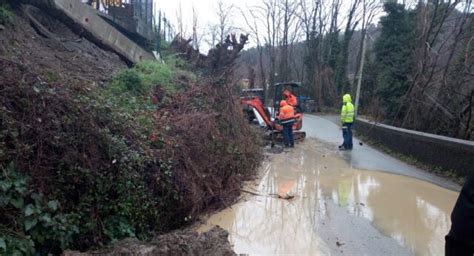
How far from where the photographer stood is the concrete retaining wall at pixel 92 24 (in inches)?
337

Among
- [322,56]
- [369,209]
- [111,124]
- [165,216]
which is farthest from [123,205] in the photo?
[322,56]

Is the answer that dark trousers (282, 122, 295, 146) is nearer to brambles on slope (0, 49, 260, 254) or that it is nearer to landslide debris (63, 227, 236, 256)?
brambles on slope (0, 49, 260, 254)

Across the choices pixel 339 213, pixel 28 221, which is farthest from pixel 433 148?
pixel 28 221

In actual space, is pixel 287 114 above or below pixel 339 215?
above

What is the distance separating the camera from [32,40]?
7.75 m

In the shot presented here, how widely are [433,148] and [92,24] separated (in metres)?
10.1

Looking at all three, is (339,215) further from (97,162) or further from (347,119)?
(347,119)

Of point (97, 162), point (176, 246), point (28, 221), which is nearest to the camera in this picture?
point (28, 221)

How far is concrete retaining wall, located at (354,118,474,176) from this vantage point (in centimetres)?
814

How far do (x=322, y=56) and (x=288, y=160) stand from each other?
3496cm

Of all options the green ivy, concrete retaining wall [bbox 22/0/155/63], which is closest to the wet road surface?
the green ivy

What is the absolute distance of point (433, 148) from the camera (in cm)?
947

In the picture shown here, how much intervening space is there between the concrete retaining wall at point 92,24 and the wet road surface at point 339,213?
19.7ft

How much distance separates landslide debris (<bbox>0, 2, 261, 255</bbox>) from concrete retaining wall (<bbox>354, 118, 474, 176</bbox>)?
4.72 metres
